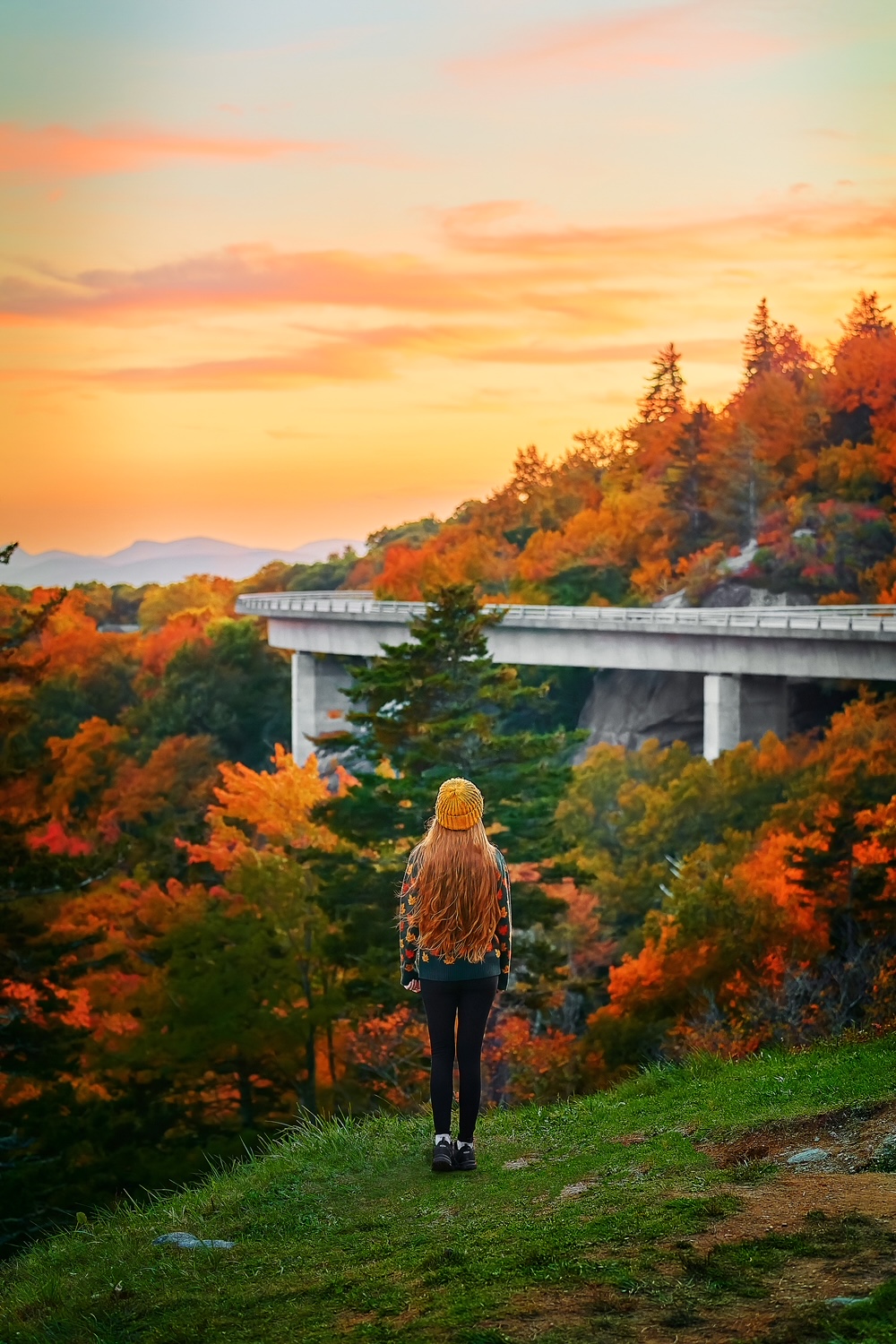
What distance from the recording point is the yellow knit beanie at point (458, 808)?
25.1 feet

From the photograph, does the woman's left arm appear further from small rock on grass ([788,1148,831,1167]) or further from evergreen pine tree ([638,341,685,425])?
evergreen pine tree ([638,341,685,425])

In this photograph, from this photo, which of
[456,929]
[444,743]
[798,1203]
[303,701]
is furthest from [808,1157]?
[303,701]

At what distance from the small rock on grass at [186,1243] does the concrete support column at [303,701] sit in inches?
2603

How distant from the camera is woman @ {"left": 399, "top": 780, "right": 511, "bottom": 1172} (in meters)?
7.61

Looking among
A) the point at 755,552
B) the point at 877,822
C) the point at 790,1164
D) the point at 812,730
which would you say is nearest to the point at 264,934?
the point at 877,822

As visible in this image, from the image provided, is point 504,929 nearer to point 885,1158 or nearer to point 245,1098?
point 885,1158

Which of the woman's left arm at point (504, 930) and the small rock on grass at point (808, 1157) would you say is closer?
the small rock on grass at point (808, 1157)

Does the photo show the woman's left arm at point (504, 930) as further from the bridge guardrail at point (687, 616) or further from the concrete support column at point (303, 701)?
the concrete support column at point (303, 701)

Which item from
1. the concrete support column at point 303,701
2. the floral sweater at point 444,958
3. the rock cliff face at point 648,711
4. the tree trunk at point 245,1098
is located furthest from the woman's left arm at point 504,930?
the concrete support column at point 303,701

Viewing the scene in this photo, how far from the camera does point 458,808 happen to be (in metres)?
7.66

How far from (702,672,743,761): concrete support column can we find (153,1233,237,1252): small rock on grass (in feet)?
143

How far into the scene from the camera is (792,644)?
47.2 m

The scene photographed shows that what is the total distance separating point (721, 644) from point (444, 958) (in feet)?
142

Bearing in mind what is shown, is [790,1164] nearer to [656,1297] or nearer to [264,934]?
[656,1297]
